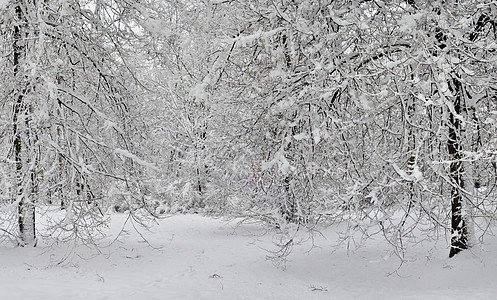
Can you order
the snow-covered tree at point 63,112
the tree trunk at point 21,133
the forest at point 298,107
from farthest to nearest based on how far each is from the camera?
the tree trunk at point 21,133 < the snow-covered tree at point 63,112 < the forest at point 298,107

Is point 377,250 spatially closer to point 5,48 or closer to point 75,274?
point 75,274

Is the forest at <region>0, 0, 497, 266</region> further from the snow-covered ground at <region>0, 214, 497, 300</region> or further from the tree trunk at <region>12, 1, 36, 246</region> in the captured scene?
the snow-covered ground at <region>0, 214, 497, 300</region>

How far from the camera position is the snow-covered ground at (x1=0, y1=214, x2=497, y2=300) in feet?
22.7

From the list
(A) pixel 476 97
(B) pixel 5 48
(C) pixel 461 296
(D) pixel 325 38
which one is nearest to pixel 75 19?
(B) pixel 5 48

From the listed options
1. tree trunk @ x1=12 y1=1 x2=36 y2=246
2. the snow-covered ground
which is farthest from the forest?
the snow-covered ground

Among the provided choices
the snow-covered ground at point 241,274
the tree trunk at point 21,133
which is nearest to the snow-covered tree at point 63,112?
the tree trunk at point 21,133

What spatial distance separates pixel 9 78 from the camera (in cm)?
863

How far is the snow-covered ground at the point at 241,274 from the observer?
6.93 m

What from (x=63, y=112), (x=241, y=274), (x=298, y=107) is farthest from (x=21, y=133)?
(x=298, y=107)

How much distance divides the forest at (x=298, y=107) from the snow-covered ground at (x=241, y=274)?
18.9 inches

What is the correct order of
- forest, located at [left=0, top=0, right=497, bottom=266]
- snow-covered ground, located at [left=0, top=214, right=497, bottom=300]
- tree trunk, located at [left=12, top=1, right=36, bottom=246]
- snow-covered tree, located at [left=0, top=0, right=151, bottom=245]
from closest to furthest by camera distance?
Answer: forest, located at [left=0, top=0, right=497, bottom=266]
snow-covered ground, located at [left=0, top=214, right=497, bottom=300]
snow-covered tree, located at [left=0, top=0, right=151, bottom=245]
tree trunk, located at [left=12, top=1, right=36, bottom=246]

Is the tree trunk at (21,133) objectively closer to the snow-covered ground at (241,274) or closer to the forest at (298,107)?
the forest at (298,107)

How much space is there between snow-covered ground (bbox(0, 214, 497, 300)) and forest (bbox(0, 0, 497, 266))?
48 cm

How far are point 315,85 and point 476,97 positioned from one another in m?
2.81
